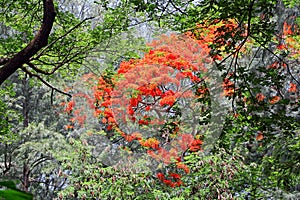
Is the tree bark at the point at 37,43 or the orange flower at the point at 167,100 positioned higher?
the orange flower at the point at 167,100

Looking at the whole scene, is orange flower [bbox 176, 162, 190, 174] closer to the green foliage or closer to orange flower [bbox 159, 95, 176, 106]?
orange flower [bbox 159, 95, 176, 106]

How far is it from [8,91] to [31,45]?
65.7 inches

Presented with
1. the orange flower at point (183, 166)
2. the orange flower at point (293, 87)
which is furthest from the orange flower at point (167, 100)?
the orange flower at point (293, 87)

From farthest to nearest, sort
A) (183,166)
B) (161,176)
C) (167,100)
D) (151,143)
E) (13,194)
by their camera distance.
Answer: (161,176)
(183,166)
(151,143)
(167,100)
(13,194)

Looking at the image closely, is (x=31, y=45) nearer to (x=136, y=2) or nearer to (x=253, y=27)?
(x=136, y=2)

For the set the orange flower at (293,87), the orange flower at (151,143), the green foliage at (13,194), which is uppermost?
the orange flower at (293,87)

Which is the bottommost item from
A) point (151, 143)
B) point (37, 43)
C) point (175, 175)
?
point (37, 43)

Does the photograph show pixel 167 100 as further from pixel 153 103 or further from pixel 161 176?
pixel 161 176

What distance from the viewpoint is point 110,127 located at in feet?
11.1

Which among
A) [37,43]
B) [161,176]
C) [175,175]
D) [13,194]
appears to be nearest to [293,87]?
[175,175]

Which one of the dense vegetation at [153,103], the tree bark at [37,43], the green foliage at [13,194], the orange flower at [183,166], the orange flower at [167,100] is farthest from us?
the orange flower at [183,166]

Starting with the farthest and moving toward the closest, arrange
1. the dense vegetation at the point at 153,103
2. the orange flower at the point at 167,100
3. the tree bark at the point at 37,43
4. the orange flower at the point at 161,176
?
the orange flower at the point at 161,176 < the orange flower at the point at 167,100 < the dense vegetation at the point at 153,103 < the tree bark at the point at 37,43

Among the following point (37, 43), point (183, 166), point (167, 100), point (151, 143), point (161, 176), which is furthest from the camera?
point (161, 176)

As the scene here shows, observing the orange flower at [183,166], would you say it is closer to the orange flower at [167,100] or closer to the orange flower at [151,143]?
the orange flower at [151,143]
